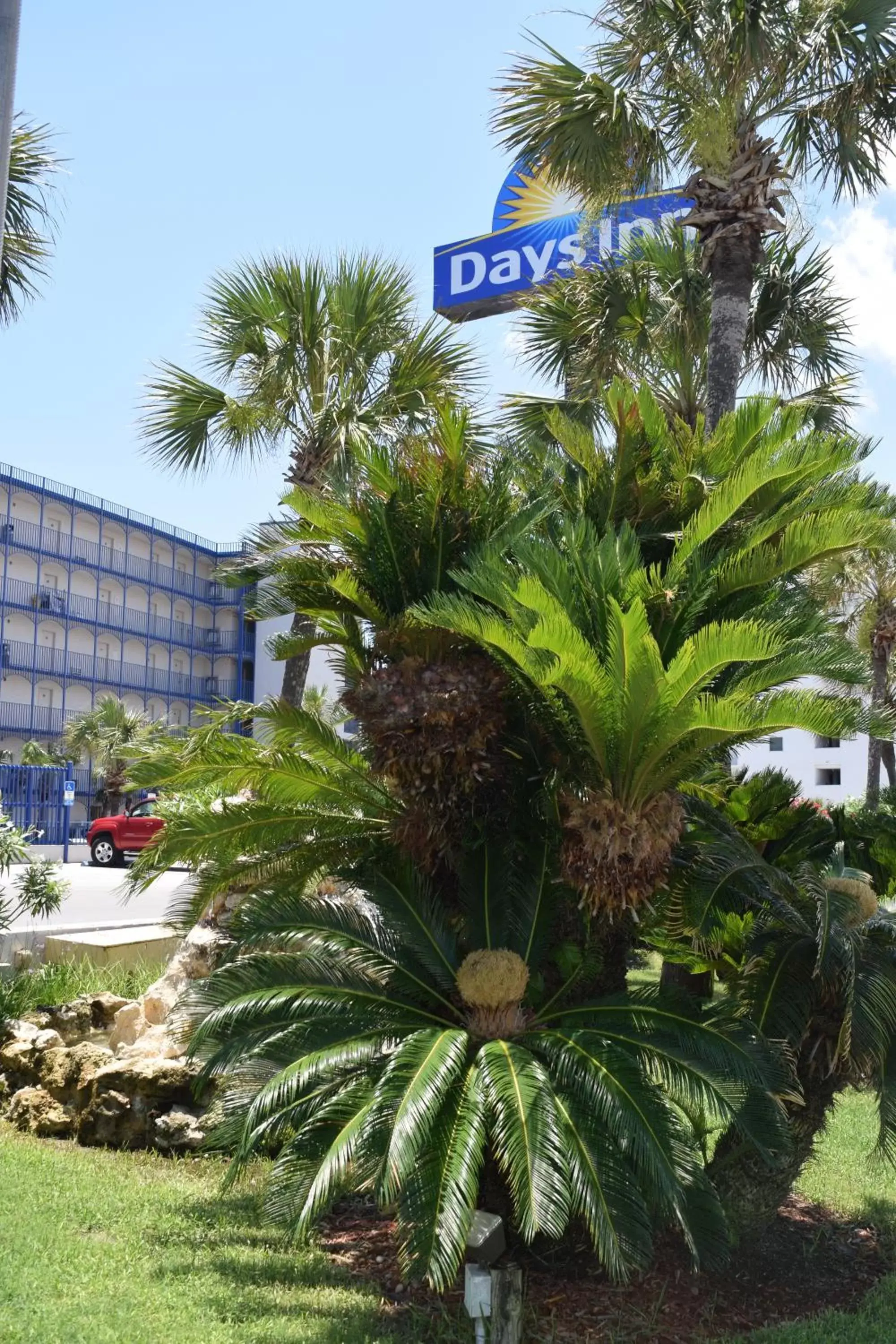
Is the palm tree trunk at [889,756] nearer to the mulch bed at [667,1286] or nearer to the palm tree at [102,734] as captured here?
the mulch bed at [667,1286]

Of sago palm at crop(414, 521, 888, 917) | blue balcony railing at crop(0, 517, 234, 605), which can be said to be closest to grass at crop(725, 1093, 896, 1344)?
sago palm at crop(414, 521, 888, 917)

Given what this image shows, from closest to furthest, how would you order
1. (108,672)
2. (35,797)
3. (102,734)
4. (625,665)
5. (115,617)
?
(625,665) < (35,797) < (102,734) < (108,672) < (115,617)

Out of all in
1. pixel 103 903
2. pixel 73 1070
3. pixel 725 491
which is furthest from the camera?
pixel 103 903

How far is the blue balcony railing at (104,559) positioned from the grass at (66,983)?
3057 cm

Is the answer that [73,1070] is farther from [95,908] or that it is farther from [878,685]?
[878,685]

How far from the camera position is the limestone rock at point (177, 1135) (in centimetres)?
764

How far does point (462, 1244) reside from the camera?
480 centimetres

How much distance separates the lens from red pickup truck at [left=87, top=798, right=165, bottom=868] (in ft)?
86.3

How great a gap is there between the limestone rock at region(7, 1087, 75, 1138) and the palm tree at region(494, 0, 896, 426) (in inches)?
261

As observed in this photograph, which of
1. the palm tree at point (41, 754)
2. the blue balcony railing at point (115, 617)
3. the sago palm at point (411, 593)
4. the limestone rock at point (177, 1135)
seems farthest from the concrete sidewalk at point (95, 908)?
the blue balcony railing at point (115, 617)

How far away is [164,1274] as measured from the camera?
539 cm

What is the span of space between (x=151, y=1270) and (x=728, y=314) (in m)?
7.53

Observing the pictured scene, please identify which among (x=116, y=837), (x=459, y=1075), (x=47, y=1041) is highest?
(x=116, y=837)

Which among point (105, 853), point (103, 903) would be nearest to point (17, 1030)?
point (103, 903)
